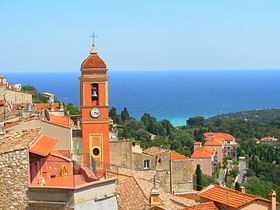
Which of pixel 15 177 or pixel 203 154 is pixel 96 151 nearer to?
pixel 15 177

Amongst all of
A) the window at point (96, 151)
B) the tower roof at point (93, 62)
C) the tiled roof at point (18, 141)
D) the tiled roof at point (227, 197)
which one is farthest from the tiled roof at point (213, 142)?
the tiled roof at point (18, 141)

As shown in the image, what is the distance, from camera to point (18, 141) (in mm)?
8875

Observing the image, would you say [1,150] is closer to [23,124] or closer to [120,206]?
[120,206]

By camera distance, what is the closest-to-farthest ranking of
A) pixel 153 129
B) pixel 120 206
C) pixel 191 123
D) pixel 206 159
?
pixel 120 206 → pixel 206 159 → pixel 153 129 → pixel 191 123

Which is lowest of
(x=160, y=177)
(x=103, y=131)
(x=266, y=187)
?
(x=266, y=187)

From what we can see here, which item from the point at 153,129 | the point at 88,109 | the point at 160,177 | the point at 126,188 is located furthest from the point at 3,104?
the point at 153,129

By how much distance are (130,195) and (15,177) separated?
8.10m

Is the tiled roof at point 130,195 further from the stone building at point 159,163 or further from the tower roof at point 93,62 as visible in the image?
the tower roof at point 93,62

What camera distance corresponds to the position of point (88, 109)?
22.3m

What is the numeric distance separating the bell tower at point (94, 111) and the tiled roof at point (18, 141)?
1243cm

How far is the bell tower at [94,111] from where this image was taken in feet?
72.8

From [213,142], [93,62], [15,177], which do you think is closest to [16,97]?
[93,62]

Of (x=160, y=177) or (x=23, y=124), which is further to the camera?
(x=160, y=177)

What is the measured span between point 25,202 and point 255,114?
143348mm
